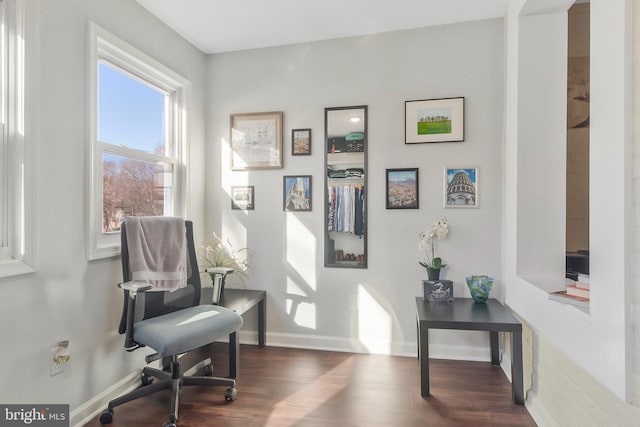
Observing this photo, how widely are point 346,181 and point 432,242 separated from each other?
2.87 feet

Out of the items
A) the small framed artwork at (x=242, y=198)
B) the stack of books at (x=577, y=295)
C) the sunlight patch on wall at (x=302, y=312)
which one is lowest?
the sunlight patch on wall at (x=302, y=312)

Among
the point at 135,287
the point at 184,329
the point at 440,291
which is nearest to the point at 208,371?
the point at 184,329

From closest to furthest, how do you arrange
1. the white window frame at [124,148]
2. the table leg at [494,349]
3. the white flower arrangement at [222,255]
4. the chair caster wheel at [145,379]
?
the white window frame at [124,148] → the chair caster wheel at [145,379] → the table leg at [494,349] → the white flower arrangement at [222,255]

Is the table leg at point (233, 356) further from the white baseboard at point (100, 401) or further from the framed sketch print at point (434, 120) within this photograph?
the framed sketch print at point (434, 120)

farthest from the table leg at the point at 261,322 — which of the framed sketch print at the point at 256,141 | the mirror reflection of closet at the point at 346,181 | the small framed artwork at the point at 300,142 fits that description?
the small framed artwork at the point at 300,142

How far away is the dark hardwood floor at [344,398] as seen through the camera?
6.51ft

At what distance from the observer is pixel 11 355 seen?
63.7 inches

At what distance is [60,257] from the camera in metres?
1.89

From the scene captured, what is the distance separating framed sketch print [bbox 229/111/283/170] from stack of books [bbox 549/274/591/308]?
7.26 feet

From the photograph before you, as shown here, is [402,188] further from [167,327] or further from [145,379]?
[145,379]

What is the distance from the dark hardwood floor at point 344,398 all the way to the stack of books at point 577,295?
0.80 meters

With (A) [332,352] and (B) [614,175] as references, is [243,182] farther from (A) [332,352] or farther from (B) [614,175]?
(B) [614,175]

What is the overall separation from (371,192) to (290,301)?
3.89 ft

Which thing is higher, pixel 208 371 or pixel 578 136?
pixel 578 136
